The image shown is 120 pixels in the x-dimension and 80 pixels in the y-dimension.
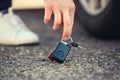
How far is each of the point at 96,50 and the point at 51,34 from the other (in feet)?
3.14

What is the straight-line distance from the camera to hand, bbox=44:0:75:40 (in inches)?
65.2

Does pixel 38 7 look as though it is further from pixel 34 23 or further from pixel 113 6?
pixel 113 6

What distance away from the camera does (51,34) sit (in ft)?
10.3

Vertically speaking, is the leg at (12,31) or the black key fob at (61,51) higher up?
the black key fob at (61,51)

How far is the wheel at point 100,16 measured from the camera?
258 centimetres

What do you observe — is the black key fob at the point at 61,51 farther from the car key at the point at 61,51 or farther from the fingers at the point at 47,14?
the fingers at the point at 47,14

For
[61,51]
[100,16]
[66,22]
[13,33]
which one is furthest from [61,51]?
[100,16]

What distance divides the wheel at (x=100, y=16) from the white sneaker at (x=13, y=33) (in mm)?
428

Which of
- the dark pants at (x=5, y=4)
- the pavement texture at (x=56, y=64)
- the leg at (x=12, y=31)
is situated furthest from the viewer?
the leg at (x=12, y=31)

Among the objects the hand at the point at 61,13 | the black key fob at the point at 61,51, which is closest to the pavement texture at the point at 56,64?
the black key fob at the point at 61,51

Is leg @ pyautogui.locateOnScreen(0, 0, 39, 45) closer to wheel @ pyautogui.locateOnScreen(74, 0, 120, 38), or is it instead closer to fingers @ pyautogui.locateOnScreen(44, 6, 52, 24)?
wheel @ pyautogui.locateOnScreen(74, 0, 120, 38)

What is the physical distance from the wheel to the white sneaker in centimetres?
43

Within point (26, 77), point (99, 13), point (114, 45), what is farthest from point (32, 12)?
point (26, 77)

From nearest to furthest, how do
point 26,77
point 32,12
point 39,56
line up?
point 26,77 → point 39,56 → point 32,12
